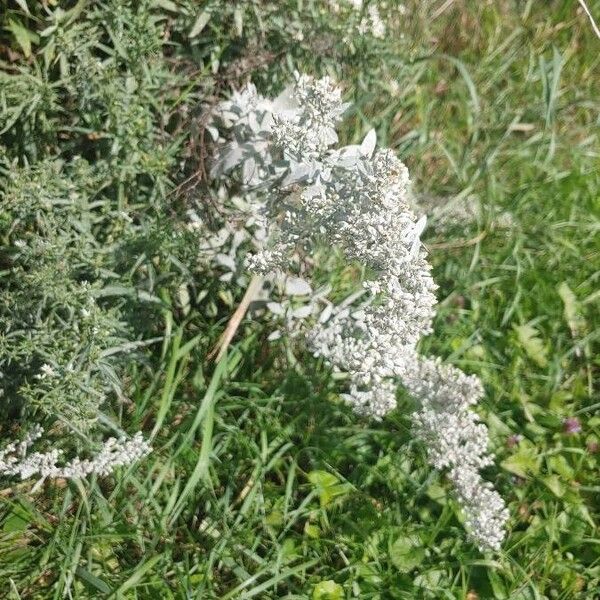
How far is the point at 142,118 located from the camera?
2.38 metres

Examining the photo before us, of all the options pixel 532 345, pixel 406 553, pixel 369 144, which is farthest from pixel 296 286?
pixel 532 345

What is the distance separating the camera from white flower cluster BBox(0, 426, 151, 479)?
6.84ft

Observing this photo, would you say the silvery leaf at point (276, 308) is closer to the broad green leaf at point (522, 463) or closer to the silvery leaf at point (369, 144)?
the silvery leaf at point (369, 144)

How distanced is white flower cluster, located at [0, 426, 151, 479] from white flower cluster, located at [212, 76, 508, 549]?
0.55 metres

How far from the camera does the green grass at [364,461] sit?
224cm

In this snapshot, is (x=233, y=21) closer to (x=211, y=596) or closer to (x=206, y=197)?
(x=206, y=197)

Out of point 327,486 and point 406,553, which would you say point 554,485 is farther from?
point 327,486

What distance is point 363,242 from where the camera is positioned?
6.47 feet

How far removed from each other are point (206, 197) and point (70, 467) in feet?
2.90

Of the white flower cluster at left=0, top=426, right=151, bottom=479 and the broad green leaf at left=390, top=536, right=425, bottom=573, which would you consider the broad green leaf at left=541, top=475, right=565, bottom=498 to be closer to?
the broad green leaf at left=390, top=536, right=425, bottom=573

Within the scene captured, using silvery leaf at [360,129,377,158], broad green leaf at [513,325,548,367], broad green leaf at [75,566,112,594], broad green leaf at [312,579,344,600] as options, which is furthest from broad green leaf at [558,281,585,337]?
broad green leaf at [75,566,112,594]

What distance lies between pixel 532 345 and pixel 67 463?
64.3 inches

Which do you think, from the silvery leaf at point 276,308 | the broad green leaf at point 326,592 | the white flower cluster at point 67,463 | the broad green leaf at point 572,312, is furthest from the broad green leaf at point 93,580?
the broad green leaf at point 572,312

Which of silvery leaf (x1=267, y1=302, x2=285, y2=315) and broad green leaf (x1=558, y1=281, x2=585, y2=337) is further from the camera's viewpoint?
broad green leaf (x1=558, y1=281, x2=585, y2=337)
